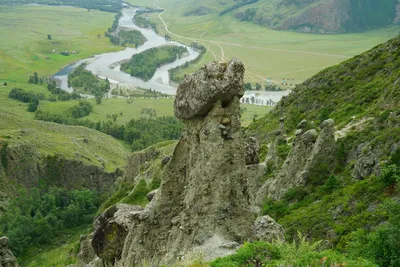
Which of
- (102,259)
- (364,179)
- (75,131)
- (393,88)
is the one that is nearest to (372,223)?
(364,179)

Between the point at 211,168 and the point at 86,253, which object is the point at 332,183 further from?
the point at 86,253

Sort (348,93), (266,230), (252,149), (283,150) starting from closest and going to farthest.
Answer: (266,230)
(252,149)
(283,150)
(348,93)

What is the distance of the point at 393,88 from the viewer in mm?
43719

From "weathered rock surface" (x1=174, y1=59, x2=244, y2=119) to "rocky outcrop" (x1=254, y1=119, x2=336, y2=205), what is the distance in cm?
1599

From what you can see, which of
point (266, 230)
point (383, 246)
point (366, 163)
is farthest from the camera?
point (366, 163)

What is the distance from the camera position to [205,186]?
77.7 feet

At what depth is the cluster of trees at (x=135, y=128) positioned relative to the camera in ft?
557

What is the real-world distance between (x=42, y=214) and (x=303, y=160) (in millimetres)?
82384

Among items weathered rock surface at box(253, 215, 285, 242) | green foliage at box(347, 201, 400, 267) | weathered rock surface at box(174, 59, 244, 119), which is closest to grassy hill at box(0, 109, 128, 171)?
weathered rock surface at box(253, 215, 285, 242)

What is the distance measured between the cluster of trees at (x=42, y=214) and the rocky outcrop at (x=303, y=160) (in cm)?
6446

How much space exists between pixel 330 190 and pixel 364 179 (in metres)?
3.49

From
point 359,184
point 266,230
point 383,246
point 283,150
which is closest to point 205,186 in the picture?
point 266,230

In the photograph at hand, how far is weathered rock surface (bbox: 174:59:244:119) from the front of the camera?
78.4ft

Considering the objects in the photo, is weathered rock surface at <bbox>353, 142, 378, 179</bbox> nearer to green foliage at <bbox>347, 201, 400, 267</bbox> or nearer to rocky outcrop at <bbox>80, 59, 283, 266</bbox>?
rocky outcrop at <bbox>80, 59, 283, 266</bbox>
